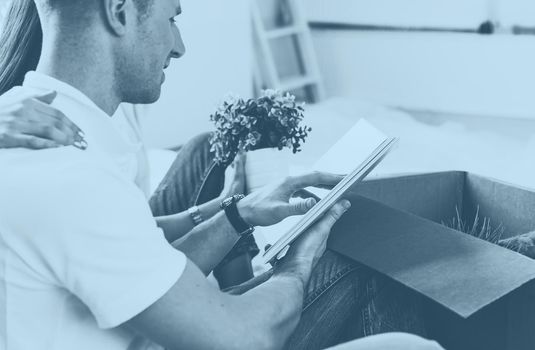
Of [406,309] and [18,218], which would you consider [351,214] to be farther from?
[18,218]

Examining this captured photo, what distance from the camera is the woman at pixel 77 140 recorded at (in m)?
0.88

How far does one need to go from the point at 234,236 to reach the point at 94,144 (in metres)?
0.41

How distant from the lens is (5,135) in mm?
886

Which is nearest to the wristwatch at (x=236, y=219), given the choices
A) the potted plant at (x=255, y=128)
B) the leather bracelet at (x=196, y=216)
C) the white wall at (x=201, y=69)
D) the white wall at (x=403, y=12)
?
the leather bracelet at (x=196, y=216)

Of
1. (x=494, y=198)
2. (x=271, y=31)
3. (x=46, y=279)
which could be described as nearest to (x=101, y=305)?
(x=46, y=279)

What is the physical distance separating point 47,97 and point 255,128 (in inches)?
32.0

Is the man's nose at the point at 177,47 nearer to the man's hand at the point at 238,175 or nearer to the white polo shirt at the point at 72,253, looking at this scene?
A: the white polo shirt at the point at 72,253

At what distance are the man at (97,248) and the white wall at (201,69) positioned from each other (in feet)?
7.49

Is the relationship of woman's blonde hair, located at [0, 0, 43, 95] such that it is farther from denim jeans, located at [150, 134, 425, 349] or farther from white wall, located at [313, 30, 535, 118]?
A: white wall, located at [313, 30, 535, 118]

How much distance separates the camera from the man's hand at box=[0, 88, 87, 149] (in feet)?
2.82

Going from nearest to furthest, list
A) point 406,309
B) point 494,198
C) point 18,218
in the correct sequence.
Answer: point 18,218 → point 406,309 → point 494,198

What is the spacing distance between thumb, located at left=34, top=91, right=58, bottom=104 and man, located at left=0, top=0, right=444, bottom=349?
0.07 ft

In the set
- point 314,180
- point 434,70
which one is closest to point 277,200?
point 314,180

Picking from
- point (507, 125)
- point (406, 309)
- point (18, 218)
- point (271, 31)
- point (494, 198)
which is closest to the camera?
point (18, 218)
